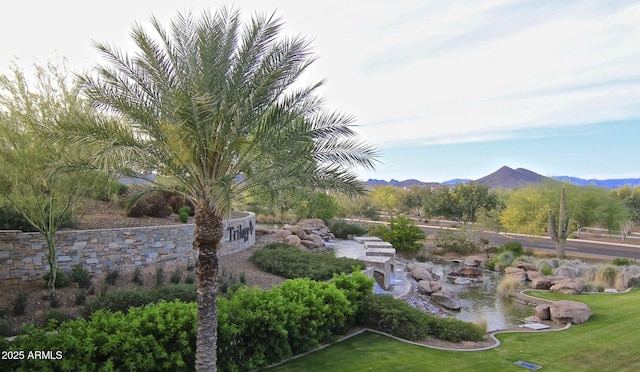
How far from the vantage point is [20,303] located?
8305 mm

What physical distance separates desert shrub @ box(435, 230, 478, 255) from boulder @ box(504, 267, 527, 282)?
6947 mm

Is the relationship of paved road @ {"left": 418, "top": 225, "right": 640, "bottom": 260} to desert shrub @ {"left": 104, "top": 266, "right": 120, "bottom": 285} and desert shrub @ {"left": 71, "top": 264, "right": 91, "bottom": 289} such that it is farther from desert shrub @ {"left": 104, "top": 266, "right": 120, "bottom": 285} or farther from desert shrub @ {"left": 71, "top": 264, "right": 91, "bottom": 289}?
desert shrub @ {"left": 71, "top": 264, "right": 91, "bottom": 289}

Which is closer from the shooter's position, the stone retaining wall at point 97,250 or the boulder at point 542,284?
the stone retaining wall at point 97,250

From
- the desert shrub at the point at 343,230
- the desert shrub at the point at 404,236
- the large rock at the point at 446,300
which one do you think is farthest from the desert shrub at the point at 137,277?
the desert shrub at the point at 404,236

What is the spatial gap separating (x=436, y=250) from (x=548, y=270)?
8.60 meters

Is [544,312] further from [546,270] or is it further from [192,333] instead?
[192,333]

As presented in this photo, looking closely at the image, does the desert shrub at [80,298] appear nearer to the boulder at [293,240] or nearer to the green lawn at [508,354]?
the green lawn at [508,354]

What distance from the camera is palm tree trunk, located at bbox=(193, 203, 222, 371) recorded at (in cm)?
607

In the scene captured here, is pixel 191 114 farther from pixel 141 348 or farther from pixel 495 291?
pixel 495 291

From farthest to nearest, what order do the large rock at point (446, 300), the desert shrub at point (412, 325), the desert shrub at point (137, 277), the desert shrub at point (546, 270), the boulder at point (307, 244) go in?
1. the desert shrub at point (546, 270)
2. the boulder at point (307, 244)
3. the large rock at point (446, 300)
4. the desert shrub at point (137, 277)
5. the desert shrub at point (412, 325)

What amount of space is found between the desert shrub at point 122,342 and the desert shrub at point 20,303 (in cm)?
297

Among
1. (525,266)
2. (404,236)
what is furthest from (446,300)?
(404,236)

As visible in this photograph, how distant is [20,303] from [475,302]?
13.9 meters

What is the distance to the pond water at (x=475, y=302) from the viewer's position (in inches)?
511
